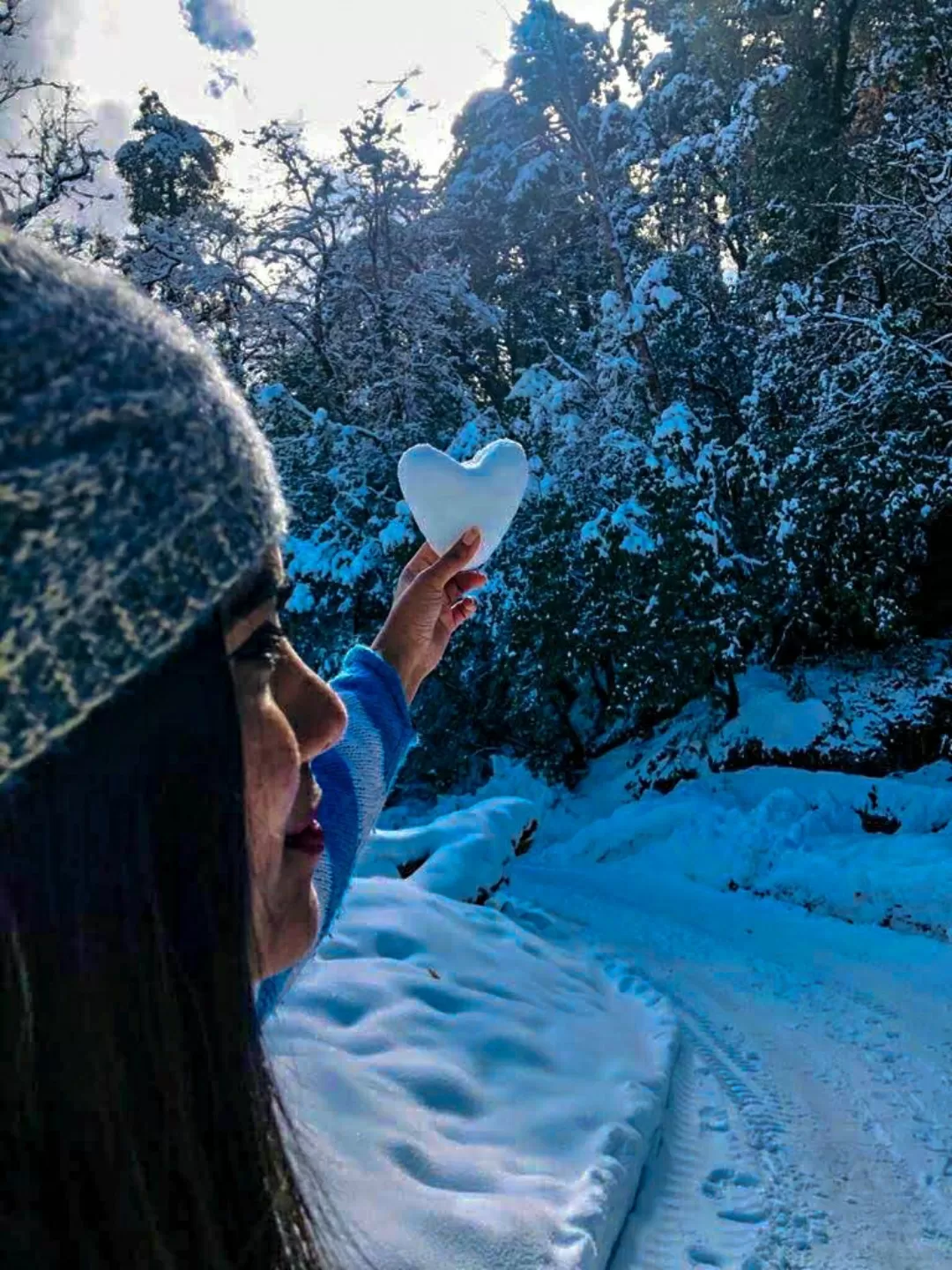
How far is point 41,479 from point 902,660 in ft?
31.2

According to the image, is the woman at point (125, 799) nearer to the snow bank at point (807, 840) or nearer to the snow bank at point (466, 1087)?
the snow bank at point (466, 1087)

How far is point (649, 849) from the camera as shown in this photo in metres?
7.72

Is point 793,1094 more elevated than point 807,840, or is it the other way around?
point 793,1094

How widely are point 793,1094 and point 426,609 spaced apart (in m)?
2.43

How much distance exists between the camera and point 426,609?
214cm

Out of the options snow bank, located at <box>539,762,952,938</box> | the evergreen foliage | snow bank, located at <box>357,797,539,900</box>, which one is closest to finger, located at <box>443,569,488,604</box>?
snow bank, located at <box>357,797,539,900</box>


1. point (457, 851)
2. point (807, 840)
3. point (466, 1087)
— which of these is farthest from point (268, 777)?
point (807, 840)

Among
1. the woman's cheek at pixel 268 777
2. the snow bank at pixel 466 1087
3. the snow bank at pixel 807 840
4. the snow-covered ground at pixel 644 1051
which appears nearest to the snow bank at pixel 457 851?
the snow-covered ground at pixel 644 1051

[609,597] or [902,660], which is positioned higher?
[609,597]

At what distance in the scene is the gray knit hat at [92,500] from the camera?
1.92ft

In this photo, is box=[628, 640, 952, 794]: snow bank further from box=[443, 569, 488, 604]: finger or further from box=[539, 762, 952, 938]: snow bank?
box=[443, 569, 488, 604]: finger

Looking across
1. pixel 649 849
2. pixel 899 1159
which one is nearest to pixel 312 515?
pixel 649 849

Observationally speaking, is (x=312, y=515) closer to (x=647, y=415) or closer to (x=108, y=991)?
(x=647, y=415)

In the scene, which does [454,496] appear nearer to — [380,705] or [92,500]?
[380,705]
